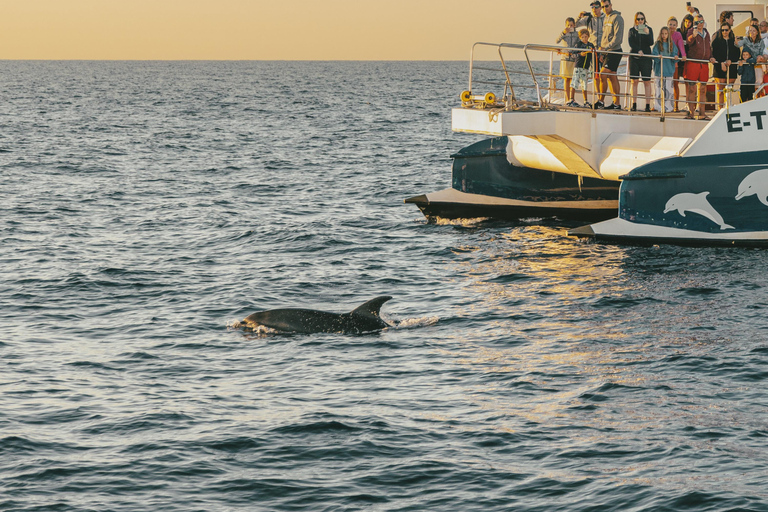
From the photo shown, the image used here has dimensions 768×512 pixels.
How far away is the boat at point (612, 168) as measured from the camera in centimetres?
2153

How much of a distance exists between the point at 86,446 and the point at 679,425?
6.61 meters

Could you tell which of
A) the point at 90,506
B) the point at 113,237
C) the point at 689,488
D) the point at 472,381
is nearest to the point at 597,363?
the point at 472,381

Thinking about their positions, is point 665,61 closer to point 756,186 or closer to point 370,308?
point 756,186

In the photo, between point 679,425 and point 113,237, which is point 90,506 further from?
point 113,237

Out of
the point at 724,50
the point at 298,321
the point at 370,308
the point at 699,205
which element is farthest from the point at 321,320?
the point at 724,50

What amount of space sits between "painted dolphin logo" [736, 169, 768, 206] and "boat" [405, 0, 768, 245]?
0.07 ft

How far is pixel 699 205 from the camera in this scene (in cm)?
2178

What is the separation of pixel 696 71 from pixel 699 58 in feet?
0.96

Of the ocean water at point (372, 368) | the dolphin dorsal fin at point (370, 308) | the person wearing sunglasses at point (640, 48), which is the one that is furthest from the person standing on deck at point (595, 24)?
the dolphin dorsal fin at point (370, 308)

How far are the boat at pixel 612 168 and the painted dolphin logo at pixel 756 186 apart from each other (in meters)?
0.02

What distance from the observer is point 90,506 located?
10.2 meters

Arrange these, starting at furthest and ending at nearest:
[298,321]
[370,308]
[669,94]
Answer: [669,94] < [370,308] < [298,321]

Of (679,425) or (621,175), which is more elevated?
(621,175)

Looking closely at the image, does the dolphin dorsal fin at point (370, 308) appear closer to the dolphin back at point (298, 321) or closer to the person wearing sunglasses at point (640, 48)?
the dolphin back at point (298, 321)
